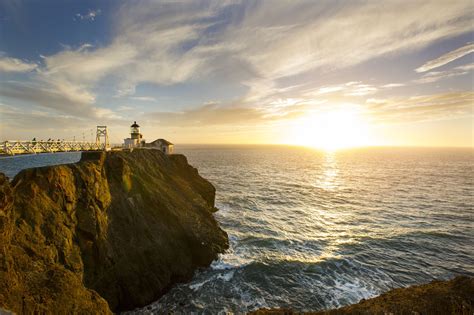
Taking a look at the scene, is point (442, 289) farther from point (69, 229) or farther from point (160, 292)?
point (69, 229)

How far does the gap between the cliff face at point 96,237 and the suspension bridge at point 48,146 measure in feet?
14.2

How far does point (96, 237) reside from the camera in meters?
17.7

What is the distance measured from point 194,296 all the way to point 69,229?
11.3 meters

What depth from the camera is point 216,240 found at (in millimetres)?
25859

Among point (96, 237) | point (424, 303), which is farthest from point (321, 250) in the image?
point (96, 237)

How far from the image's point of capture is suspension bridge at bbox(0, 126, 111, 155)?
18219 millimetres

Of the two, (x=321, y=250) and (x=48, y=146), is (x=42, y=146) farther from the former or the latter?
(x=321, y=250)

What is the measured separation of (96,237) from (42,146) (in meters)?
12.7

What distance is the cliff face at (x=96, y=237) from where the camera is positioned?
10289 millimetres

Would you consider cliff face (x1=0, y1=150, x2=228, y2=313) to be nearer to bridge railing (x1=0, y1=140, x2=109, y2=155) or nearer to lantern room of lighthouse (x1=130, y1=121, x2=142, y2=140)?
bridge railing (x1=0, y1=140, x2=109, y2=155)

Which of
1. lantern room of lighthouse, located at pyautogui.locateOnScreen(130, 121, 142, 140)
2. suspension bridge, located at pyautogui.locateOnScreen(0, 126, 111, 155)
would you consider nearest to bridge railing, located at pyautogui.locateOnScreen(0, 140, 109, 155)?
suspension bridge, located at pyautogui.locateOnScreen(0, 126, 111, 155)

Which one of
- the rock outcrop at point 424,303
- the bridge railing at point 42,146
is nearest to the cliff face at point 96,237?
the bridge railing at point 42,146

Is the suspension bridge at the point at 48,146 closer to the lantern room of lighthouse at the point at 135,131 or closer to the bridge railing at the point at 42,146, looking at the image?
the bridge railing at the point at 42,146

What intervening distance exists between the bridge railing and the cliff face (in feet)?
14.7
